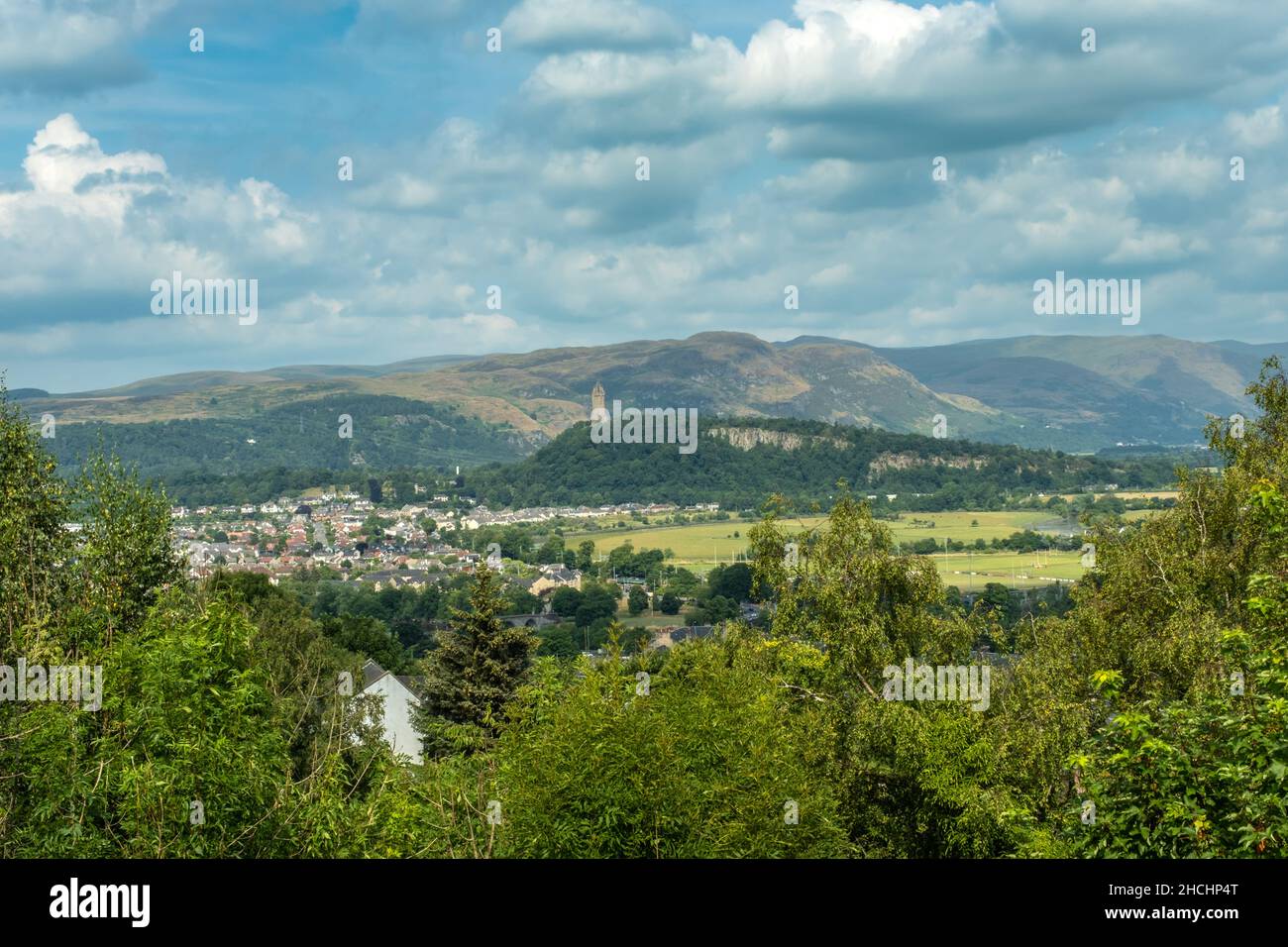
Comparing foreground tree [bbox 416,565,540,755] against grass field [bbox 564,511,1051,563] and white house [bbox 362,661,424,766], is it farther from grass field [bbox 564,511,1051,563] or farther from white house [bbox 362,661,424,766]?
grass field [bbox 564,511,1051,563]

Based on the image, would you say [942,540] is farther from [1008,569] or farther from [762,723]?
[762,723]

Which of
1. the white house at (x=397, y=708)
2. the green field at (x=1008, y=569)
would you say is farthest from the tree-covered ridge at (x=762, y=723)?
the green field at (x=1008, y=569)

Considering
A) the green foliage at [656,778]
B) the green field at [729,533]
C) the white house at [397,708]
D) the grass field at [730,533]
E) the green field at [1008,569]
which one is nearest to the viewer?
the green foliage at [656,778]

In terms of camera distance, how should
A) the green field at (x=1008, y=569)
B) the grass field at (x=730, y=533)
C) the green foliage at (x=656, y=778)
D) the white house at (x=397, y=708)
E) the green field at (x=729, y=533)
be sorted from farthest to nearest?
the grass field at (x=730, y=533)
the green field at (x=729, y=533)
the green field at (x=1008, y=569)
the white house at (x=397, y=708)
the green foliage at (x=656, y=778)

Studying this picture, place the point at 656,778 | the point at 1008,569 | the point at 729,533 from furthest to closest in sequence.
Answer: the point at 729,533 → the point at 1008,569 → the point at 656,778

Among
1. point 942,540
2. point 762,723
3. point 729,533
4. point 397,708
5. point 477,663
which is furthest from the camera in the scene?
point 729,533

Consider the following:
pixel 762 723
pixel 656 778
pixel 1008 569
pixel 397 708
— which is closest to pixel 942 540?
pixel 1008 569

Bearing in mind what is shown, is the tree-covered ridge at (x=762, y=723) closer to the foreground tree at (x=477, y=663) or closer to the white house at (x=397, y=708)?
the foreground tree at (x=477, y=663)

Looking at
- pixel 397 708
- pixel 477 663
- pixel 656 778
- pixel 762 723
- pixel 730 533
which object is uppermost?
pixel 656 778

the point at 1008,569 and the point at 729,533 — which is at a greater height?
the point at 1008,569
